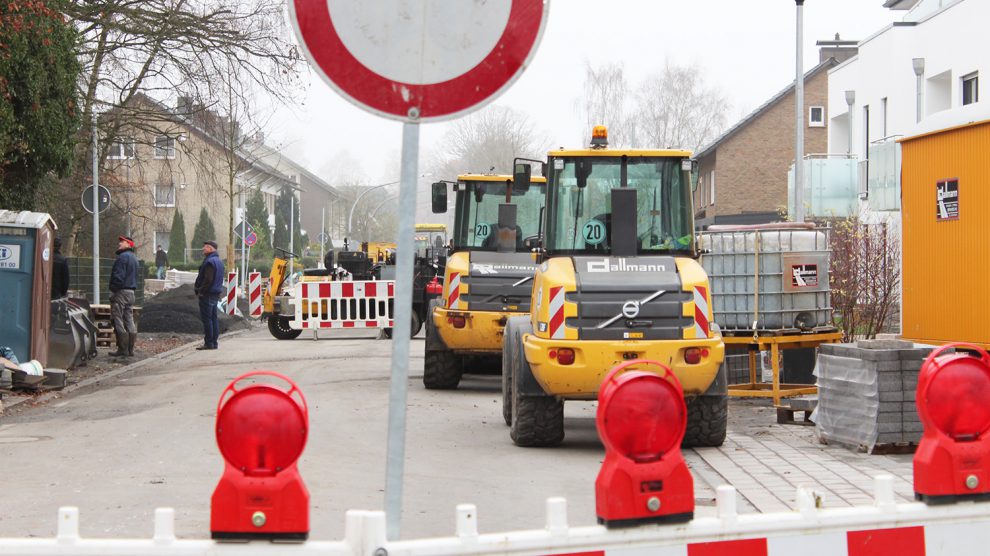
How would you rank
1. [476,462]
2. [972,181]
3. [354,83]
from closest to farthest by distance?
[354,83] → [476,462] → [972,181]

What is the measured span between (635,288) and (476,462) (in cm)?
201

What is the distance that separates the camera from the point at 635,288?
420 inches

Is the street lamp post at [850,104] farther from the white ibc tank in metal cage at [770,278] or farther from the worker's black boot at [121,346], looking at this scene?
the white ibc tank in metal cage at [770,278]

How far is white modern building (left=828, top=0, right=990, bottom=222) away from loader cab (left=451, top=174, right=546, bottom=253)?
925 cm

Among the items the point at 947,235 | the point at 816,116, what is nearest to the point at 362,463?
the point at 947,235

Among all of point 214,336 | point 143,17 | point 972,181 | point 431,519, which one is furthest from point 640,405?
point 214,336

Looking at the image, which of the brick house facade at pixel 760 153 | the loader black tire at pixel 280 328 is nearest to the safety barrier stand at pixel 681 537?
the loader black tire at pixel 280 328

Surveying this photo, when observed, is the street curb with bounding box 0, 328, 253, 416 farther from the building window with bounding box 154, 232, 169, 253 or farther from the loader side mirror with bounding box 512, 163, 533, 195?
the building window with bounding box 154, 232, 169, 253

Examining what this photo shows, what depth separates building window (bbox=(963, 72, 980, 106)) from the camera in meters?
30.1

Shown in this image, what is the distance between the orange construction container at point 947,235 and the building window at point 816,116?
4732 centimetres

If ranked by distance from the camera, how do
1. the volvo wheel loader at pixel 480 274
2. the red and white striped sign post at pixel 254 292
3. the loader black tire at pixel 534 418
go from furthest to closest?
the red and white striped sign post at pixel 254 292 < the volvo wheel loader at pixel 480 274 < the loader black tire at pixel 534 418

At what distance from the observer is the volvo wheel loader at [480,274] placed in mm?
16000

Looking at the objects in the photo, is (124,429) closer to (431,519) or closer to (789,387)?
(431,519)

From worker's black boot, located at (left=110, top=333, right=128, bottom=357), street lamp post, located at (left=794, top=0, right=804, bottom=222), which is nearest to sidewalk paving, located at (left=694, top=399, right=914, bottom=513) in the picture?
worker's black boot, located at (left=110, top=333, right=128, bottom=357)
